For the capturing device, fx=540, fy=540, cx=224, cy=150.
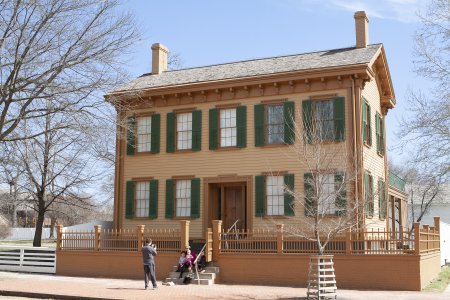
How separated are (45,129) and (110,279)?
6157mm

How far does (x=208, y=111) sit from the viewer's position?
22031mm

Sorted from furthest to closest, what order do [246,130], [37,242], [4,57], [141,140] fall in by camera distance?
[37,242]
[141,140]
[246,130]
[4,57]

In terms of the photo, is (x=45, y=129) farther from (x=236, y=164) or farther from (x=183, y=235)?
(x=236, y=164)

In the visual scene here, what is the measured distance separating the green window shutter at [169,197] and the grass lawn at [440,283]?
33.4ft

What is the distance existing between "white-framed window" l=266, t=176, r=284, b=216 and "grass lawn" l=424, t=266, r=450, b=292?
5761 mm

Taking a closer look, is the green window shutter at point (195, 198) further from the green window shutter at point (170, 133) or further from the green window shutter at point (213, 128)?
the green window shutter at point (170, 133)

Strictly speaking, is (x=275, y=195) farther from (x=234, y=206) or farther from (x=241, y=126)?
(x=241, y=126)

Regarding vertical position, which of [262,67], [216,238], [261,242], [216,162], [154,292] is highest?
[262,67]

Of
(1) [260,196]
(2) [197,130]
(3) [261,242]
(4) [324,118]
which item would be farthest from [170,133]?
(3) [261,242]

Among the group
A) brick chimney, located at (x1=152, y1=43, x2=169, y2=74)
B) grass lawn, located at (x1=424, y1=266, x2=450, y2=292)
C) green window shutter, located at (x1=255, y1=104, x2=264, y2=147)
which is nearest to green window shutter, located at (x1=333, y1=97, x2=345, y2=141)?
green window shutter, located at (x1=255, y1=104, x2=264, y2=147)

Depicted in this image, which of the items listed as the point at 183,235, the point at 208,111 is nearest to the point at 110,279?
the point at 183,235

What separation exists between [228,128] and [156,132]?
10.9ft

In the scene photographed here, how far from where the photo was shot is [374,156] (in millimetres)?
22078

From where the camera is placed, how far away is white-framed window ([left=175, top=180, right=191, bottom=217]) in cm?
2197
